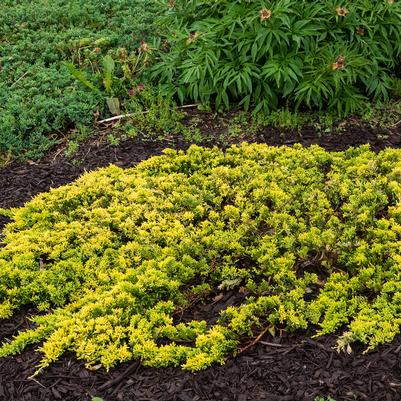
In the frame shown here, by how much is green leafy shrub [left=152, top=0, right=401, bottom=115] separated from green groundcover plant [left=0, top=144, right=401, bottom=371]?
0.94 m

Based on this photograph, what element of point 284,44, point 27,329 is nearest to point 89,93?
point 284,44

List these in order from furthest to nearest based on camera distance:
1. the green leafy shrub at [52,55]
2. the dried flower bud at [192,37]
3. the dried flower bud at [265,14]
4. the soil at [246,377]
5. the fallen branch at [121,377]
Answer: the green leafy shrub at [52,55]
the dried flower bud at [192,37]
the dried flower bud at [265,14]
the fallen branch at [121,377]
the soil at [246,377]

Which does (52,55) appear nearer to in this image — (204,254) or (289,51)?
(289,51)

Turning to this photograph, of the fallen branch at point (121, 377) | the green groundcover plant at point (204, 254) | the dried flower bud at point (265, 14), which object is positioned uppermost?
the dried flower bud at point (265, 14)

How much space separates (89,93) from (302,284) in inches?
140

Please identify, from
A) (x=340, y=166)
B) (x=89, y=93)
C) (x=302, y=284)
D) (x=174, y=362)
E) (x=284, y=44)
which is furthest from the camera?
(x=89, y=93)

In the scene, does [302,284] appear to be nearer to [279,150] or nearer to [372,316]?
[372,316]

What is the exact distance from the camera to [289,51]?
17.6ft

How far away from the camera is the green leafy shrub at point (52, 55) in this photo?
573cm

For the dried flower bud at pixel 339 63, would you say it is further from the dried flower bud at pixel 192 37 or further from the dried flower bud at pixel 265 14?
the dried flower bud at pixel 192 37

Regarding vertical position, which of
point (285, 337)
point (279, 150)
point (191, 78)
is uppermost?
point (191, 78)

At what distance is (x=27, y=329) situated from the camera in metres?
3.37

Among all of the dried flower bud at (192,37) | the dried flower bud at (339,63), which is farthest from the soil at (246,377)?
the dried flower bud at (192,37)

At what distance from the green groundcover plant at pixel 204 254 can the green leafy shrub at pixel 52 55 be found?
4.55 ft
